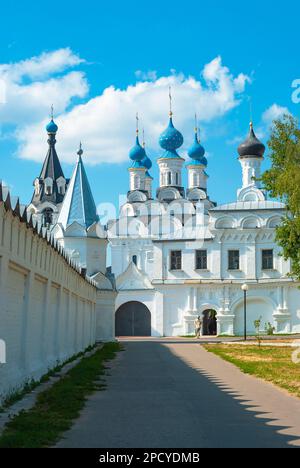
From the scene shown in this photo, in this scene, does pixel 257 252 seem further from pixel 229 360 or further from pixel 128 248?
pixel 229 360

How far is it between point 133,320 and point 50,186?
18972 millimetres

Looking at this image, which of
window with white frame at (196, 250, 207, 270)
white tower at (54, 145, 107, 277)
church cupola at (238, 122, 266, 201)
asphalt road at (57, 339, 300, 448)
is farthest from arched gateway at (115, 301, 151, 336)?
asphalt road at (57, 339, 300, 448)

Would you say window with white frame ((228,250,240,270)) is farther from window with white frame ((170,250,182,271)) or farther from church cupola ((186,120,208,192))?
church cupola ((186,120,208,192))

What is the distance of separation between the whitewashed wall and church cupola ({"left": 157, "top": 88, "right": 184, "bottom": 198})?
120 ft

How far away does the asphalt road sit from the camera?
6496 mm

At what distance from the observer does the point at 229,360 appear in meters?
18.3

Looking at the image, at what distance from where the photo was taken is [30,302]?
11.1 meters

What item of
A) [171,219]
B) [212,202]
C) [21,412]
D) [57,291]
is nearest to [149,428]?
[21,412]

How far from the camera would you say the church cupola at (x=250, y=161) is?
145 feet

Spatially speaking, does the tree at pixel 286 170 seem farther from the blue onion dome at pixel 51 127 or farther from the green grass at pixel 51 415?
the blue onion dome at pixel 51 127

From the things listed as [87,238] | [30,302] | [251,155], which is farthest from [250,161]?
[30,302]

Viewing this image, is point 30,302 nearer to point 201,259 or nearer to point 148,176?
point 201,259

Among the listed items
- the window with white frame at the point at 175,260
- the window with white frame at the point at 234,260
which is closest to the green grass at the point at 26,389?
the window with white frame at the point at 234,260

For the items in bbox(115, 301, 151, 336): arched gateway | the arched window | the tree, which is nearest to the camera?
the tree
